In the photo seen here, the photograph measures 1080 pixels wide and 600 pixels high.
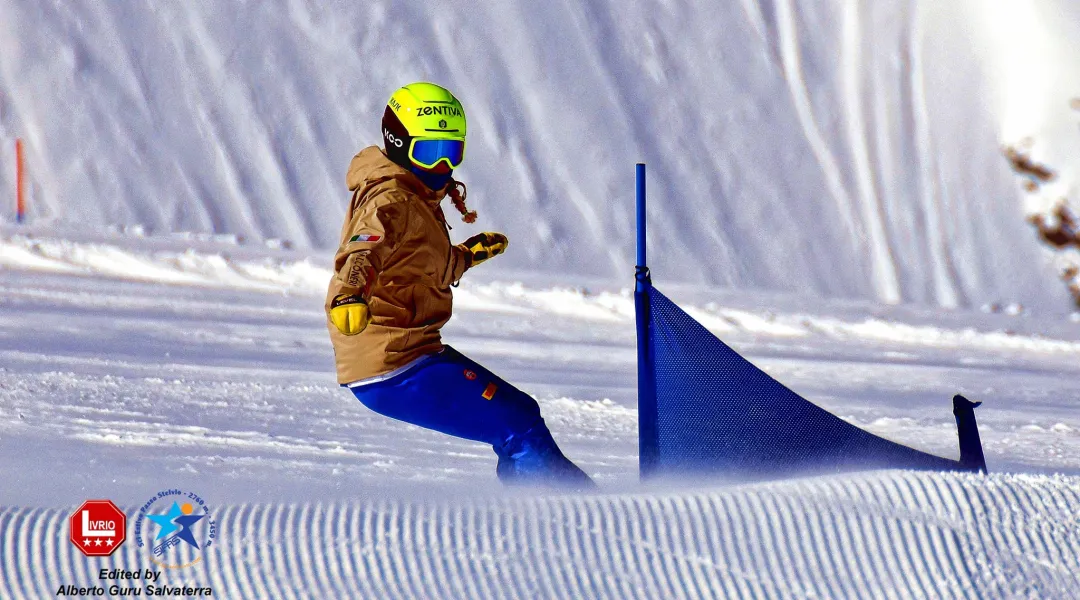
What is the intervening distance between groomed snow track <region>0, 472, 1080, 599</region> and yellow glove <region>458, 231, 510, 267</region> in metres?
0.63

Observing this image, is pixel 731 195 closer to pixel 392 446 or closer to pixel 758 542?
pixel 392 446

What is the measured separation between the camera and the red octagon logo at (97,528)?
257 centimetres

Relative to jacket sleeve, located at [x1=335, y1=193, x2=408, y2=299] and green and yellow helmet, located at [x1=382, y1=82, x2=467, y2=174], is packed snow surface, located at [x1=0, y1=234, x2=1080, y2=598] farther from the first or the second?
green and yellow helmet, located at [x1=382, y1=82, x2=467, y2=174]

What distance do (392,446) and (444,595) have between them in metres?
1.96

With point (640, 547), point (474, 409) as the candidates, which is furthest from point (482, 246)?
point (640, 547)

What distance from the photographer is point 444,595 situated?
8.39ft

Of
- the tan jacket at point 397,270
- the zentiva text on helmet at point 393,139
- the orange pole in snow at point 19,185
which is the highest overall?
the orange pole in snow at point 19,185

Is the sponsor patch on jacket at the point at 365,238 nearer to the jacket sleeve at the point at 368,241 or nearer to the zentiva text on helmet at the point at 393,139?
the jacket sleeve at the point at 368,241

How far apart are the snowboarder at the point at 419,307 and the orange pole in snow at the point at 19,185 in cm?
985

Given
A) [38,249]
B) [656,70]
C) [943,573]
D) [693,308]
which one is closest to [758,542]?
[943,573]

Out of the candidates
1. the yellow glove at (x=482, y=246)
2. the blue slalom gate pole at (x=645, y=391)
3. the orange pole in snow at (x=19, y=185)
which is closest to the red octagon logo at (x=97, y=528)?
the yellow glove at (x=482, y=246)

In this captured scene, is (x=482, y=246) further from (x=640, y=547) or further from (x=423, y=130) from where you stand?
(x=640, y=547)

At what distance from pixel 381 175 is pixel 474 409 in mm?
598

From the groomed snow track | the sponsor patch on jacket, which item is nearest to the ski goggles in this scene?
the sponsor patch on jacket
